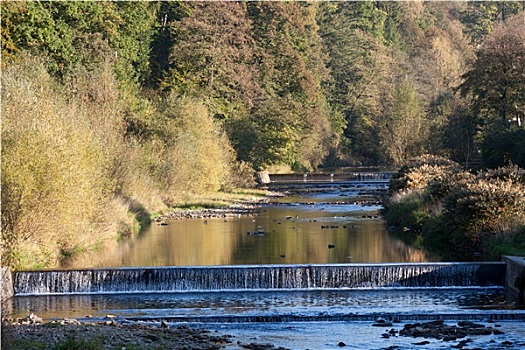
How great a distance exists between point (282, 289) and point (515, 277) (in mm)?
6474

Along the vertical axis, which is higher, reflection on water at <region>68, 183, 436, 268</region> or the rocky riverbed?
reflection on water at <region>68, 183, 436, 268</region>

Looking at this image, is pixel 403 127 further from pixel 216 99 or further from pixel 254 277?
pixel 254 277

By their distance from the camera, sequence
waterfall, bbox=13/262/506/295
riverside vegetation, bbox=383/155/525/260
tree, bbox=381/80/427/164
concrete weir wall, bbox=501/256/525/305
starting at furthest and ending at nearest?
tree, bbox=381/80/427/164, riverside vegetation, bbox=383/155/525/260, waterfall, bbox=13/262/506/295, concrete weir wall, bbox=501/256/525/305

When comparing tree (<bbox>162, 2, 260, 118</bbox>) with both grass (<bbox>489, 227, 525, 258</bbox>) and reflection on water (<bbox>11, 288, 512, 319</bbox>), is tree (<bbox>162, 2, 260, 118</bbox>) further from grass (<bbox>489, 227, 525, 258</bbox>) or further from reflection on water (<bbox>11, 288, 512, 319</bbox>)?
reflection on water (<bbox>11, 288, 512, 319</bbox>)

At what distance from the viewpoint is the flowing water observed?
71.5 feet

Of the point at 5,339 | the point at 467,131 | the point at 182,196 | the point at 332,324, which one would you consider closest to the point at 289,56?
the point at 467,131

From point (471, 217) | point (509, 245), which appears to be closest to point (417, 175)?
point (471, 217)

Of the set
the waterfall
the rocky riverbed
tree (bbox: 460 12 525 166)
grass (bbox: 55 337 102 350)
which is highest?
tree (bbox: 460 12 525 166)

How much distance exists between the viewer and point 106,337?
18.7 meters

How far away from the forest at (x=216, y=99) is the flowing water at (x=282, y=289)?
2.77 metres

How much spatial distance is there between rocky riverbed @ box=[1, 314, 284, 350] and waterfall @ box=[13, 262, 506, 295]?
5445 millimetres

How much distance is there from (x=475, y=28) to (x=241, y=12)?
2292 inches

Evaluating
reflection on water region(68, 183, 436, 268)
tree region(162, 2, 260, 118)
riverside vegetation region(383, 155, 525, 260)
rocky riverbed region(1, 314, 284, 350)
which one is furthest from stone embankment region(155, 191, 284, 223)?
tree region(162, 2, 260, 118)

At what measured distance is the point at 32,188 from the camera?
91.5 feet
